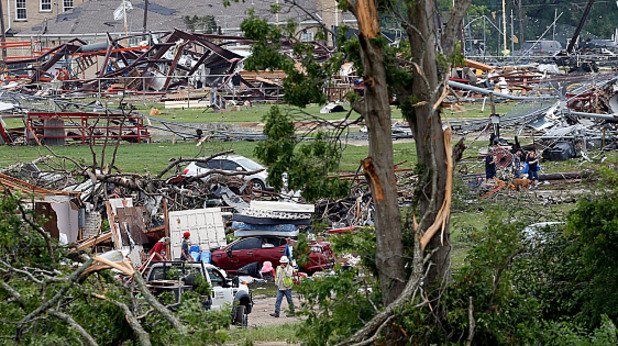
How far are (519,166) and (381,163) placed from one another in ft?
60.9

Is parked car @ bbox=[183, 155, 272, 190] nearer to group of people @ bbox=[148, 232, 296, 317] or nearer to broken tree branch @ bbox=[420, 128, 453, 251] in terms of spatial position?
group of people @ bbox=[148, 232, 296, 317]

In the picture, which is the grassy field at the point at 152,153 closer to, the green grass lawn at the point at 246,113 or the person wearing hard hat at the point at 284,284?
the green grass lawn at the point at 246,113

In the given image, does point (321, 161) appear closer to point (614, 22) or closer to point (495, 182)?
point (495, 182)

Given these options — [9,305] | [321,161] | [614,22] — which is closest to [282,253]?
[321,161]

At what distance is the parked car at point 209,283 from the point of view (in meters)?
17.4

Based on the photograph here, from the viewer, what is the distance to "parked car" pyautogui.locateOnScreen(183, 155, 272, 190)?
31.0 m

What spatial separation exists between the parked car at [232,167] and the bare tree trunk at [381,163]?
15.5 m

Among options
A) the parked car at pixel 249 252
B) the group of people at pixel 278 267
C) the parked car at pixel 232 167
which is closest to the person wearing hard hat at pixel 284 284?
the group of people at pixel 278 267

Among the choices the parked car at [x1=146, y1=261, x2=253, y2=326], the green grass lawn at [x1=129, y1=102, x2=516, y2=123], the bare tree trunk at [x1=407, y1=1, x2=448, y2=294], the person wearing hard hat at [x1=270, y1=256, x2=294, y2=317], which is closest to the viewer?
the bare tree trunk at [x1=407, y1=1, x2=448, y2=294]

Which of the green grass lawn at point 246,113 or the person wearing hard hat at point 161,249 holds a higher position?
the green grass lawn at point 246,113

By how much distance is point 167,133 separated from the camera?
145 ft

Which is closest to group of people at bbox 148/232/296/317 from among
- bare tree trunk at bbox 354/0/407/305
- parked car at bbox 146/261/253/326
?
parked car at bbox 146/261/253/326

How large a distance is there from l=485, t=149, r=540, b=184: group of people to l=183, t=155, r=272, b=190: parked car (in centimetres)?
597

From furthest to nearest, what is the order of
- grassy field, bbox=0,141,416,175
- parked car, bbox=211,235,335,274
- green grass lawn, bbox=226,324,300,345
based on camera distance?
grassy field, bbox=0,141,416,175, parked car, bbox=211,235,335,274, green grass lawn, bbox=226,324,300,345
